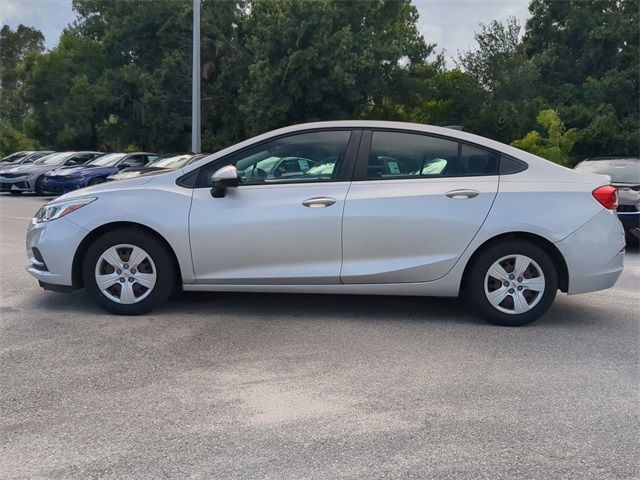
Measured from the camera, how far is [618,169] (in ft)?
34.4

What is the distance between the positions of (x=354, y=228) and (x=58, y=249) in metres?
2.46

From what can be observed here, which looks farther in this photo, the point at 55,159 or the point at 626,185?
the point at 55,159

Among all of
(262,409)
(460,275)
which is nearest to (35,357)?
(262,409)

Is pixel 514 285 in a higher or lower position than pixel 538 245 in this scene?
lower

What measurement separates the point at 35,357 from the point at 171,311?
137cm

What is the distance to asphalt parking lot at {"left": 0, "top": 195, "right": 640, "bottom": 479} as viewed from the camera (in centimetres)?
306

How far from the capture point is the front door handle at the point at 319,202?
206 inches

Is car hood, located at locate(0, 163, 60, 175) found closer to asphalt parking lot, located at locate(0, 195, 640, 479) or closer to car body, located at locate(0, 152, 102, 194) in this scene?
car body, located at locate(0, 152, 102, 194)

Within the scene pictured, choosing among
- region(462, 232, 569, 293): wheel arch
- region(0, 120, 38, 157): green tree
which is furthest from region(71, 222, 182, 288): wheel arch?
region(0, 120, 38, 157): green tree

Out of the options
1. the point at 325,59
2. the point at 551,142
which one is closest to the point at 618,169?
the point at 551,142

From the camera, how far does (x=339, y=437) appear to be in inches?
130

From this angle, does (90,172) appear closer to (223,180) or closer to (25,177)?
(25,177)

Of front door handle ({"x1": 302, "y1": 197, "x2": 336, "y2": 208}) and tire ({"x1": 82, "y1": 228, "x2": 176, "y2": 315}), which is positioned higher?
front door handle ({"x1": 302, "y1": 197, "x2": 336, "y2": 208})

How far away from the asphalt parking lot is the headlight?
0.81m
